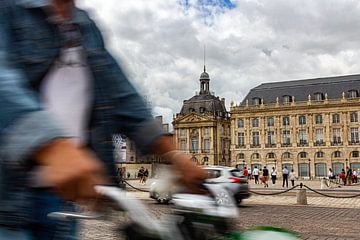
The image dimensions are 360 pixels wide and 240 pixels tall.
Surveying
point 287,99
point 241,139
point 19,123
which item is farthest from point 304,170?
point 19,123

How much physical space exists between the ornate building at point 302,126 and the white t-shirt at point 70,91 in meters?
88.4

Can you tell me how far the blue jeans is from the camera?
3.28 ft

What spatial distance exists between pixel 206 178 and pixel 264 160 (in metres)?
91.2

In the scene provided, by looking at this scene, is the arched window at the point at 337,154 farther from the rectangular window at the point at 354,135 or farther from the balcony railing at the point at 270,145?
the balcony railing at the point at 270,145

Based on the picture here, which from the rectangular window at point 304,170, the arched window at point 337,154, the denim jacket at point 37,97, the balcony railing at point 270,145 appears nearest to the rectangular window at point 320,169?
the rectangular window at point 304,170

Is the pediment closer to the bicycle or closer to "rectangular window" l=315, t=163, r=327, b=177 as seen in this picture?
"rectangular window" l=315, t=163, r=327, b=177

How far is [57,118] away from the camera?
1022 millimetres

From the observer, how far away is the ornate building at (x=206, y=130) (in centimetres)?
10200

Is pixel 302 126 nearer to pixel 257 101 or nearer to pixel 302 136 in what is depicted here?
pixel 302 136

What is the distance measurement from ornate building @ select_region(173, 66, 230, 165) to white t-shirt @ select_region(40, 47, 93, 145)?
98660mm

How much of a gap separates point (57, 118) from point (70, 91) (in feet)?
1.06

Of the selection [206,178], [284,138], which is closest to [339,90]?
[284,138]

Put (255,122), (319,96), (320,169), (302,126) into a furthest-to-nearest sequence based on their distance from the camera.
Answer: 1. (255,122)
2. (319,96)
3. (302,126)
4. (320,169)

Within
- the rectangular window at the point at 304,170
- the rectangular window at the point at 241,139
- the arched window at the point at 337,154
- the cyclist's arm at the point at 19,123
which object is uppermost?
the rectangular window at the point at 241,139
